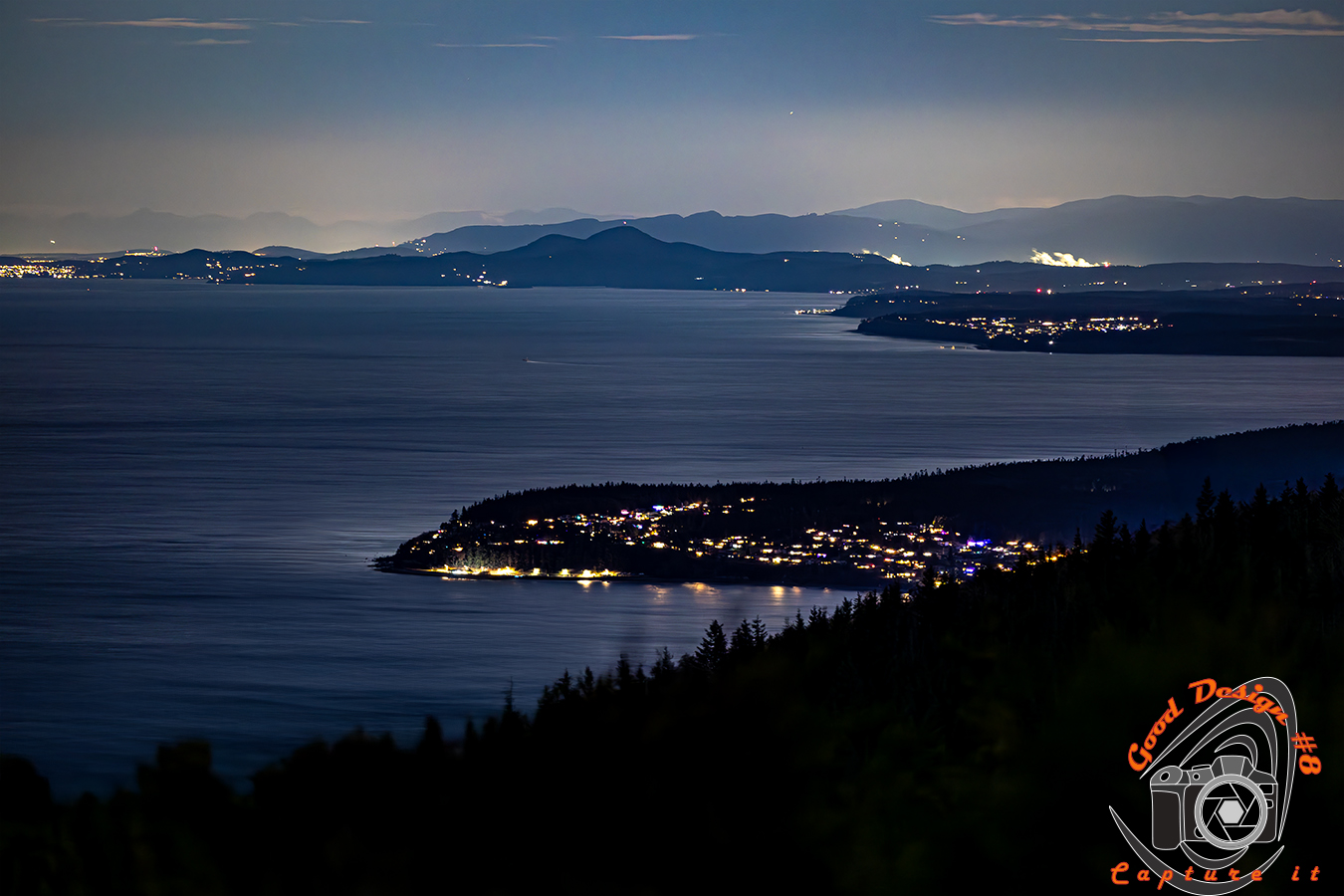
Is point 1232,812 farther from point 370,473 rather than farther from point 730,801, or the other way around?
point 370,473

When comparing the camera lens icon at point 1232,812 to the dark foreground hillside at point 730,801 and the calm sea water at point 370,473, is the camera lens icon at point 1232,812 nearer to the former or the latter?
the dark foreground hillside at point 730,801

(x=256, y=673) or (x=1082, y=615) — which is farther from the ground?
(x=1082, y=615)

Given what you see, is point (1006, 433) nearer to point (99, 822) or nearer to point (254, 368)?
point (254, 368)

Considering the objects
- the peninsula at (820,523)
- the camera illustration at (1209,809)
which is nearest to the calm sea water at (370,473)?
the peninsula at (820,523)

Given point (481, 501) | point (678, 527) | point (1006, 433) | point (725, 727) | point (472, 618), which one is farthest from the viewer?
point (1006, 433)

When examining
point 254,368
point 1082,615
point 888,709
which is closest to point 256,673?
point 1082,615

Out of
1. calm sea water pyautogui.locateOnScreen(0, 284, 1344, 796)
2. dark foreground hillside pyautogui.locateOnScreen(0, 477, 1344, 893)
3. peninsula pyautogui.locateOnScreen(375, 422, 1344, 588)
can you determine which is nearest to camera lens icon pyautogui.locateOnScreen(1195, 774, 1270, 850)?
dark foreground hillside pyautogui.locateOnScreen(0, 477, 1344, 893)

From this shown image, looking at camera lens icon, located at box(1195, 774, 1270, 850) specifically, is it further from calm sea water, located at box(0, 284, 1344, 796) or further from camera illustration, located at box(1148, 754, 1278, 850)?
calm sea water, located at box(0, 284, 1344, 796)
